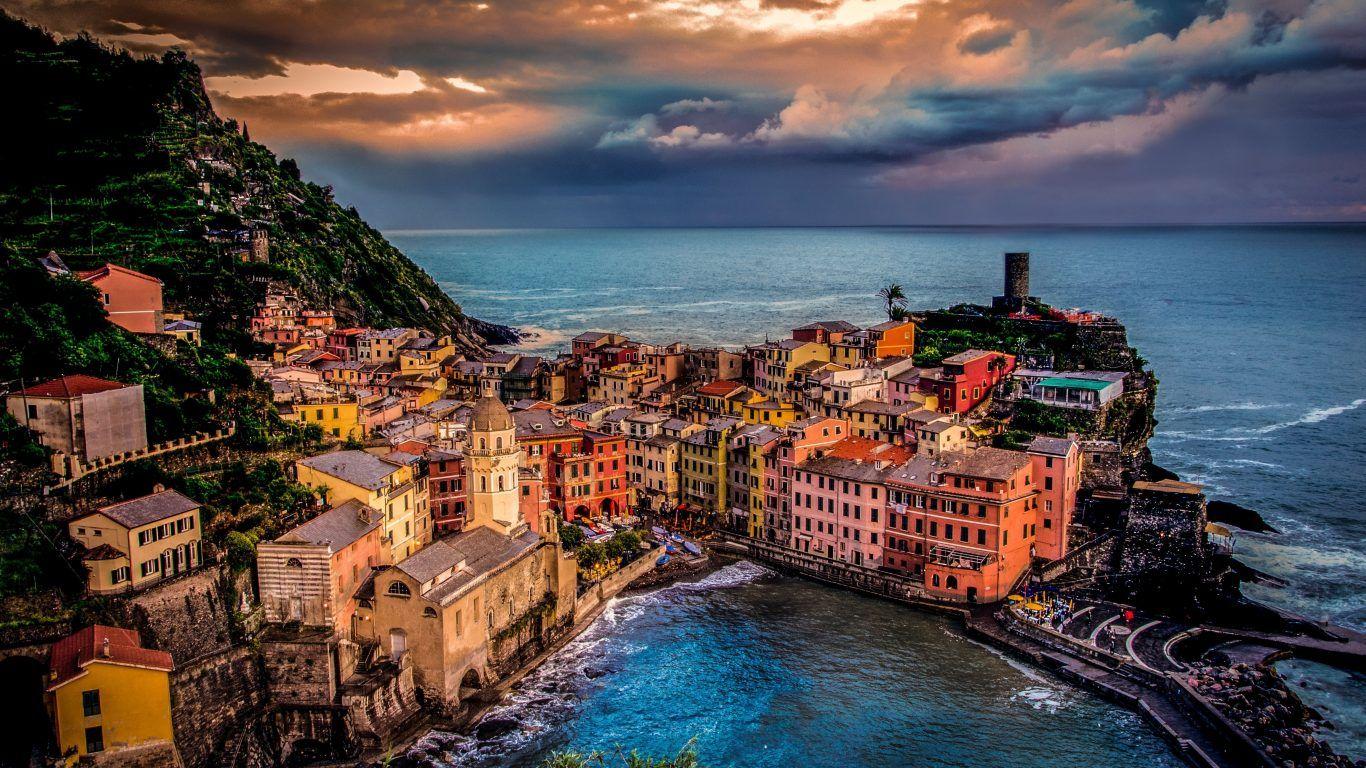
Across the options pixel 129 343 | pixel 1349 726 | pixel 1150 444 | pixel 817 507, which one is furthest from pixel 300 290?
pixel 1349 726

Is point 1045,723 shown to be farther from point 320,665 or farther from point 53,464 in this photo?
point 53,464

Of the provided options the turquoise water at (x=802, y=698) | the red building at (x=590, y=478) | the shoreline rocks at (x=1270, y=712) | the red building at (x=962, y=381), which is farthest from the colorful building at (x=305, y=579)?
the red building at (x=962, y=381)

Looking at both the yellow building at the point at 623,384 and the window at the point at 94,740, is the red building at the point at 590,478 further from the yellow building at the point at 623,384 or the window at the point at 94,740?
the window at the point at 94,740

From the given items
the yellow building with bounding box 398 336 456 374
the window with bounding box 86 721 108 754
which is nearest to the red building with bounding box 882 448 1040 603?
the window with bounding box 86 721 108 754

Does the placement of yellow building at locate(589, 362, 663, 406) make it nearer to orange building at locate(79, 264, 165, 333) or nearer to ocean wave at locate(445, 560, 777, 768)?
ocean wave at locate(445, 560, 777, 768)

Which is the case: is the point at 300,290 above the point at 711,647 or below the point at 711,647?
above

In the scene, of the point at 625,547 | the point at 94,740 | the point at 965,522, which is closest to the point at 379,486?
the point at 94,740
